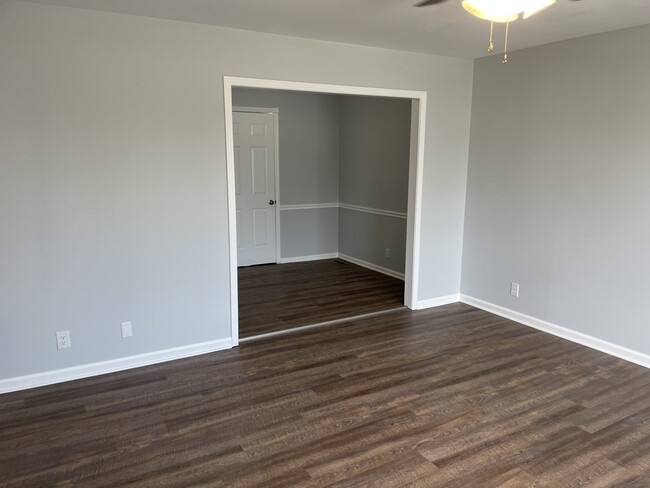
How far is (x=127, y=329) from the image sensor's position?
3480mm

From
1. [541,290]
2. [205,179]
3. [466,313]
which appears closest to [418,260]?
[466,313]

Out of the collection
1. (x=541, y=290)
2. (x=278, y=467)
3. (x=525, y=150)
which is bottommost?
(x=278, y=467)

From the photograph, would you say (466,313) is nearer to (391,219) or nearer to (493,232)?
(493,232)

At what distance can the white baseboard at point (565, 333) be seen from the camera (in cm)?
363

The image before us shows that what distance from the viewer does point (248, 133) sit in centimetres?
650

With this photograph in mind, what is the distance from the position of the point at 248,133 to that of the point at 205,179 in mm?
3062

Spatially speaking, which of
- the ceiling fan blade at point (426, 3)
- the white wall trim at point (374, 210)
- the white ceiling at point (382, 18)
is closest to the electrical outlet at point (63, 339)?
the white ceiling at point (382, 18)

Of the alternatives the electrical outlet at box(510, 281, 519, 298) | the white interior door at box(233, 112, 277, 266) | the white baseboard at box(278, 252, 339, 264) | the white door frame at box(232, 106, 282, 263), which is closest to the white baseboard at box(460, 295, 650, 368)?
the electrical outlet at box(510, 281, 519, 298)

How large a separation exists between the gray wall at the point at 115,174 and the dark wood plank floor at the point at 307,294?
818 mm

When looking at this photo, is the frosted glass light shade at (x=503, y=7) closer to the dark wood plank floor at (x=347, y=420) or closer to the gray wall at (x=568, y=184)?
the gray wall at (x=568, y=184)

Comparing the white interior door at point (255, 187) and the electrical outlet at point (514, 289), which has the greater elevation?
the white interior door at point (255, 187)

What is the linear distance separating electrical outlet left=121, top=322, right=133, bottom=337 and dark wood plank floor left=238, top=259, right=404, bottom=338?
3.20 feet

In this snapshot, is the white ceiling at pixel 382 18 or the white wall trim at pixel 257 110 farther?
the white wall trim at pixel 257 110

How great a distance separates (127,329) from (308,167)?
13.5 feet
